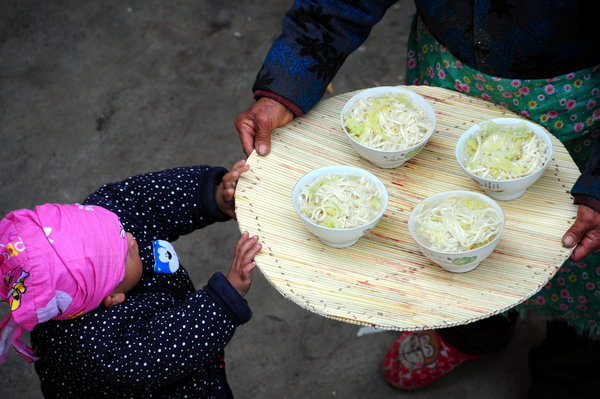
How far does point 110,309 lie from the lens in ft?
5.43

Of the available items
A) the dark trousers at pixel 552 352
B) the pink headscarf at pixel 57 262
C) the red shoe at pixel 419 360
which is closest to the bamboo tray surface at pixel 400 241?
the pink headscarf at pixel 57 262

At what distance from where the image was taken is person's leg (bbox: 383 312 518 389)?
2381 mm

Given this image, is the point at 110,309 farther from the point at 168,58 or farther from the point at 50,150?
the point at 168,58

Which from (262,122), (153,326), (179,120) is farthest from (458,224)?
(179,120)

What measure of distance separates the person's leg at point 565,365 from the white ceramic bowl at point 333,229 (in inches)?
41.1

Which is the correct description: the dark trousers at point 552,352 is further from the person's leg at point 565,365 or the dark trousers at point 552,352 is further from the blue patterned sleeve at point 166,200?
the blue patterned sleeve at point 166,200

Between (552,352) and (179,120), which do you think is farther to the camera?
(179,120)

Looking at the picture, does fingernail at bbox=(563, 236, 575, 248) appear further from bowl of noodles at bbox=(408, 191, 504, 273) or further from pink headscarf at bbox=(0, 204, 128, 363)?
Answer: pink headscarf at bbox=(0, 204, 128, 363)

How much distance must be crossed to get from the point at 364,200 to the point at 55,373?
3.09 ft

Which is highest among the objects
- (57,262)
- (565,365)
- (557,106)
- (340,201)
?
(557,106)

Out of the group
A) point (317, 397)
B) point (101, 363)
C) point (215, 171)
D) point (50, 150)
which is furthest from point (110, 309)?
point (50, 150)

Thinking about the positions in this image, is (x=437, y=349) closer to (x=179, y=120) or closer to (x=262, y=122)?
(x=262, y=122)

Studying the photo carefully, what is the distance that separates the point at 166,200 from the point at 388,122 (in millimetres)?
677

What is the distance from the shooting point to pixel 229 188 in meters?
1.84
